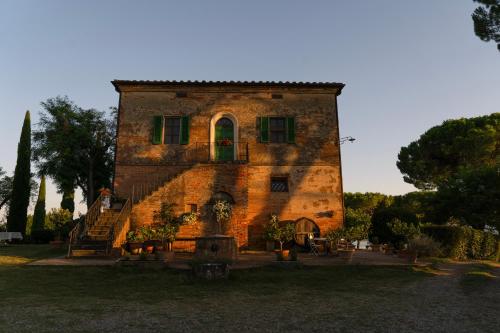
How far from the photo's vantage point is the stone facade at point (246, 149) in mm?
14422

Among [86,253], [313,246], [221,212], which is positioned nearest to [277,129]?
[221,212]

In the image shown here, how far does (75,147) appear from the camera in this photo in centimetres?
1911

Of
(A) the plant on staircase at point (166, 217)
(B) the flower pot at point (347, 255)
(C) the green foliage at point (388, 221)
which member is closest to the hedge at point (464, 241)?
(C) the green foliage at point (388, 221)

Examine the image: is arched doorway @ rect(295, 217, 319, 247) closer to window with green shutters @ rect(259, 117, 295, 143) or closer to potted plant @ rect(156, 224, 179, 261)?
window with green shutters @ rect(259, 117, 295, 143)

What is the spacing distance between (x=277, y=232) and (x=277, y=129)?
16.5 ft

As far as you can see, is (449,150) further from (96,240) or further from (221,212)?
(96,240)

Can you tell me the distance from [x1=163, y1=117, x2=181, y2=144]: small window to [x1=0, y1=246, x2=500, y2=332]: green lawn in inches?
292

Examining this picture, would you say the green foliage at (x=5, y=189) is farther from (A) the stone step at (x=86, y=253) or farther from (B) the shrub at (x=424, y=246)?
(B) the shrub at (x=424, y=246)

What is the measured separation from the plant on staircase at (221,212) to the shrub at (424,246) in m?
6.77

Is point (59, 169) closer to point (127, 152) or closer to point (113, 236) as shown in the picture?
point (127, 152)

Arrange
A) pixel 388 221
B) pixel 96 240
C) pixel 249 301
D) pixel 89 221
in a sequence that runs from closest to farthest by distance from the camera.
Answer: pixel 249 301 < pixel 96 240 < pixel 89 221 < pixel 388 221

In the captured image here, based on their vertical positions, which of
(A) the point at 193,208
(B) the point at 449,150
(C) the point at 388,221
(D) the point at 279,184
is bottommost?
(C) the point at 388,221

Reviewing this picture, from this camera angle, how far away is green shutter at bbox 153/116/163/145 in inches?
588

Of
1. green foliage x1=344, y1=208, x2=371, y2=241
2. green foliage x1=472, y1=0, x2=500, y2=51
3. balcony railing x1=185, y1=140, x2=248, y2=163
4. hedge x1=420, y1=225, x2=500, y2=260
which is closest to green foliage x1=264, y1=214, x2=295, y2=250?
green foliage x1=344, y1=208, x2=371, y2=241
